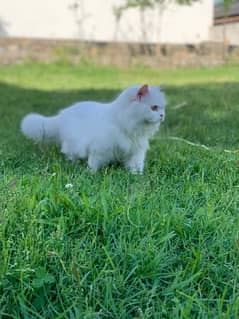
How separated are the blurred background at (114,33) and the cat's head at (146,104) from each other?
6.96 meters

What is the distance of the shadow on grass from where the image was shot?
2.93 meters

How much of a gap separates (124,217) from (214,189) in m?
0.51

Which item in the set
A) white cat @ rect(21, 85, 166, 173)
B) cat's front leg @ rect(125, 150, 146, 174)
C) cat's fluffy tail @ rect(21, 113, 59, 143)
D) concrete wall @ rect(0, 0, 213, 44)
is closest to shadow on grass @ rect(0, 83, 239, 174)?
cat's fluffy tail @ rect(21, 113, 59, 143)

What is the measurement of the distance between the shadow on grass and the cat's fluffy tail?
77 millimetres

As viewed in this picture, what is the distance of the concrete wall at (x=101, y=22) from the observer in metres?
9.10

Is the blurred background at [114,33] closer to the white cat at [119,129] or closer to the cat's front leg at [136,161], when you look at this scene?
the white cat at [119,129]

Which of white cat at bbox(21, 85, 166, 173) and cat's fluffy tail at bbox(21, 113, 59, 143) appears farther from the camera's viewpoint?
cat's fluffy tail at bbox(21, 113, 59, 143)

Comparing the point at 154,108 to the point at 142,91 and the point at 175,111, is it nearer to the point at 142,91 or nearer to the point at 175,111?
the point at 142,91

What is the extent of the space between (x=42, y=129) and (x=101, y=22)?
7.72m

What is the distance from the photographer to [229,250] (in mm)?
1251

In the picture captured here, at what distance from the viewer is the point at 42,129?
256 cm

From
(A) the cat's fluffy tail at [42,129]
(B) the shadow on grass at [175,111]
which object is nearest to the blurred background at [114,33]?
(B) the shadow on grass at [175,111]

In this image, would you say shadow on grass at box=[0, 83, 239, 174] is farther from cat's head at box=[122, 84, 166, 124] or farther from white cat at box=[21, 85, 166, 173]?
cat's head at box=[122, 84, 166, 124]

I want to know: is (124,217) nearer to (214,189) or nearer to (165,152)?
(214,189)
